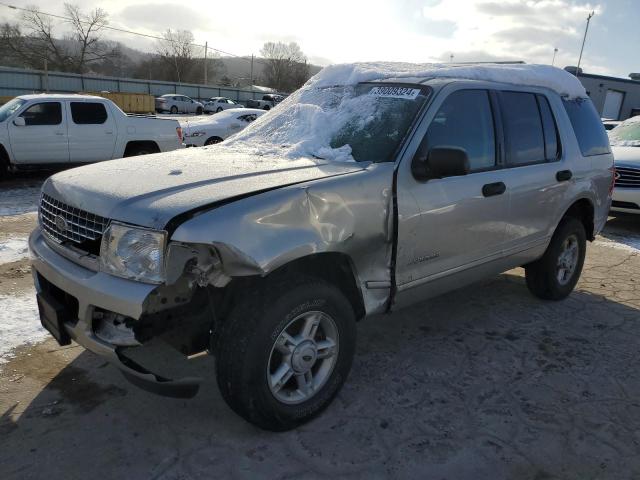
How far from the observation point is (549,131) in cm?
442

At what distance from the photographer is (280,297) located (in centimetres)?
265

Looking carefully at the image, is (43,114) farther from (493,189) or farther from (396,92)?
(493,189)

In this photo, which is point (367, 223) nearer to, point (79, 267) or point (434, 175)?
point (434, 175)

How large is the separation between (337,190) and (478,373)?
178 centimetres

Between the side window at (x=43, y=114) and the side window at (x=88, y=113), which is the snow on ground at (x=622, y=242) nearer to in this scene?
the side window at (x=88, y=113)

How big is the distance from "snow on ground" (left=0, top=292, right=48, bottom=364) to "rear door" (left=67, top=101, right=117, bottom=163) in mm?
6768

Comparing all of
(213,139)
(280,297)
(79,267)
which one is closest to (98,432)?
(79,267)

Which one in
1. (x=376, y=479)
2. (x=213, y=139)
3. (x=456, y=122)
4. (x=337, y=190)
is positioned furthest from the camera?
(x=213, y=139)

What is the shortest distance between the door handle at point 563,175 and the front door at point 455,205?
82 cm

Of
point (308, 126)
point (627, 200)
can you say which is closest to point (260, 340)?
point (308, 126)

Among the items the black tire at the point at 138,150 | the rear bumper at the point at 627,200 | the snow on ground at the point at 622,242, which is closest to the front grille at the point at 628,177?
the rear bumper at the point at 627,200

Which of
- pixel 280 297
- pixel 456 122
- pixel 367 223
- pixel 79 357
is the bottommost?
pixel 79 357

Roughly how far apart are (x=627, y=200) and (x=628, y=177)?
42cm

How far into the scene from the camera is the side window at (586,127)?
4738 millimetres
